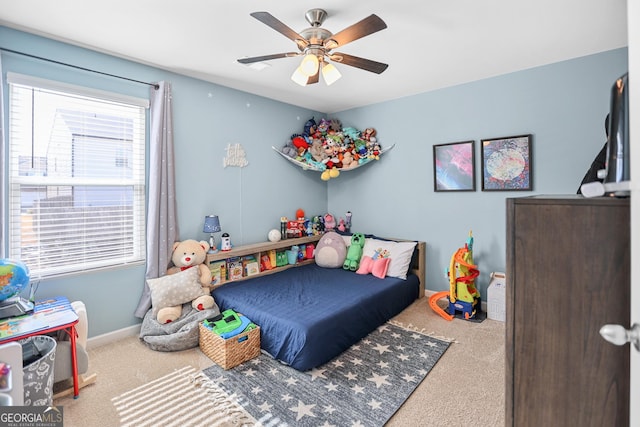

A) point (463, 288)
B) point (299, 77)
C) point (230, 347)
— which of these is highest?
point (299, 77)

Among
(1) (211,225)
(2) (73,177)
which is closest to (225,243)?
(1) (211,225)

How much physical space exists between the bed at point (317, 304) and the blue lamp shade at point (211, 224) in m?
0.59

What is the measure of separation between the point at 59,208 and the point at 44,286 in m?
0.62

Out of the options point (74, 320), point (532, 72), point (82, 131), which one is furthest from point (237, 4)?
point (532, 72)

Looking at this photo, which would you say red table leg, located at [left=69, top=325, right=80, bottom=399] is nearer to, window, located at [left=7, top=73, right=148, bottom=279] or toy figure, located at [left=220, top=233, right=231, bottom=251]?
window, located at [left=7, top=73, right=148, bottom=279]

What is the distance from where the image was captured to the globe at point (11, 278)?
1.95 meters

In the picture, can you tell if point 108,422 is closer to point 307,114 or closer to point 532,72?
point 307,114

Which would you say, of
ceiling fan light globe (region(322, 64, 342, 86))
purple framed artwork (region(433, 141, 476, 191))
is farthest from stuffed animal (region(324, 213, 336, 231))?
ceiling fan light globe (region(322, 64, 342, 86))

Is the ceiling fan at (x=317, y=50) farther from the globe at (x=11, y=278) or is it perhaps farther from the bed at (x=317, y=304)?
the globe at (x=11, y=278)

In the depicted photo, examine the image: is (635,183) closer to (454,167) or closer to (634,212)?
(634,212)

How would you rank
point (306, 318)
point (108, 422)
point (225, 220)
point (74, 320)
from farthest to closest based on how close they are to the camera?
point (225, 220)
point (306, 318)
point (74, 320)
point (108, 422)

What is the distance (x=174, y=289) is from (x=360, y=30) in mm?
2511

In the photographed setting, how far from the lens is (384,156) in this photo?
4.11m

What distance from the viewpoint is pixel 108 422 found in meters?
1.76
